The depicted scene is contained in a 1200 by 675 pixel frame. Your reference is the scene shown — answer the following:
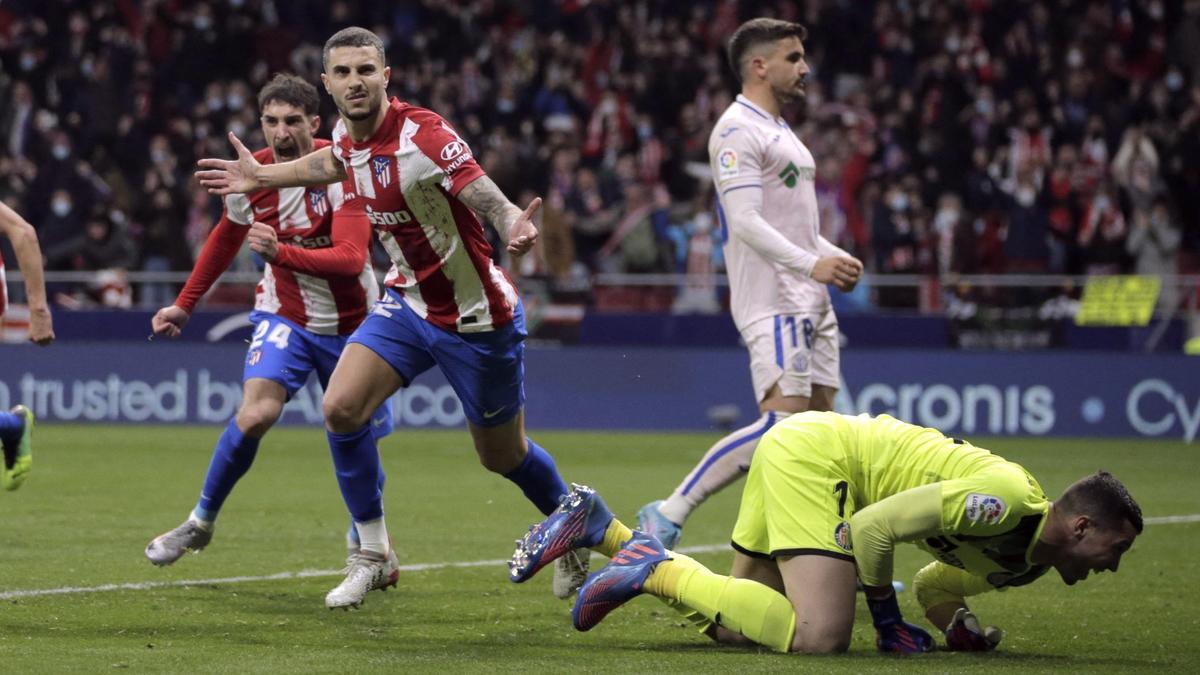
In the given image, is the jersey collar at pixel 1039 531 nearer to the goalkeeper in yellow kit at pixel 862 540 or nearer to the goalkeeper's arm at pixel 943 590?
the goalkeeper in yellow kit at pixel 862 540

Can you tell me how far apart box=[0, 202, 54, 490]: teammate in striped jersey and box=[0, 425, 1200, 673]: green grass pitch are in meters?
0.49

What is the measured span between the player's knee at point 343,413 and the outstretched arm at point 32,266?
46.6 inches

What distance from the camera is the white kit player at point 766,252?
8.17 meters

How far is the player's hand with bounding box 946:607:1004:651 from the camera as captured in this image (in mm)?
6289

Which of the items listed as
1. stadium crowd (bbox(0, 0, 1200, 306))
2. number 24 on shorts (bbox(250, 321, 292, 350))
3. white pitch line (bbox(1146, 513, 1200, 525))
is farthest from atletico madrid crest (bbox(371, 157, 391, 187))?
stadium crowd (bbox(0, 0, 1200, 306))

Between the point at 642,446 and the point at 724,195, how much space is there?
801 centimetres

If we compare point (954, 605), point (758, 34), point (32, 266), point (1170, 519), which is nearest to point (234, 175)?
point (32, 266)

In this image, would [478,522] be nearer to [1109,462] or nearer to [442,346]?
[442,346]

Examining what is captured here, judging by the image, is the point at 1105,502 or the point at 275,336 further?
the point at 275,336

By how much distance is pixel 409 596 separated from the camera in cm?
775

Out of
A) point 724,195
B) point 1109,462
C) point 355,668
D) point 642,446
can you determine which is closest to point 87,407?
point 642,446

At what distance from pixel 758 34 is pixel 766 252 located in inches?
46.0

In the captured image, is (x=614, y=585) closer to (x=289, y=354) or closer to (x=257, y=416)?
(x=257, y=416)

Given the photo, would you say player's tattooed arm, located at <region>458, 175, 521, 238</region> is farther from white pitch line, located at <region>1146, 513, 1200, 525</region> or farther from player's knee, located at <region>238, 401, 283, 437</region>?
white pitch line, located at <region>1146, 513, 1200, 525</region>
